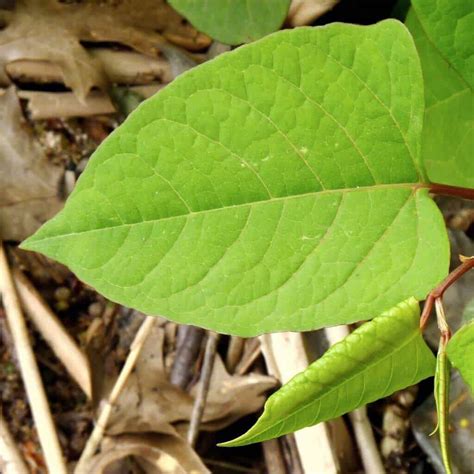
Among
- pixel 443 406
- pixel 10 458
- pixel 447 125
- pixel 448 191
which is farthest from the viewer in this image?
pixel 10 458

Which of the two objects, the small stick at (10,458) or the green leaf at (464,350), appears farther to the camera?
the small stick at (10,458)

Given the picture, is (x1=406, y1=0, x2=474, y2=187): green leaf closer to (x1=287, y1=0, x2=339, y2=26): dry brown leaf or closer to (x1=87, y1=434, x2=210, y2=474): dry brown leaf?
(x1=287, y1=0, x2=339, y2=26): dry brown leaf

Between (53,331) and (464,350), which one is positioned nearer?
(464,350)

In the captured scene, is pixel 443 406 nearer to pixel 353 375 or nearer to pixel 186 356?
pixel 353 375

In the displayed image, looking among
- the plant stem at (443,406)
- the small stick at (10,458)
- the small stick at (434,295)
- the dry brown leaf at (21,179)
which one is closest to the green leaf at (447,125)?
the small stick at (434,295)

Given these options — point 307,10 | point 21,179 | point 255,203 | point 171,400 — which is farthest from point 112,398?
point 307,10

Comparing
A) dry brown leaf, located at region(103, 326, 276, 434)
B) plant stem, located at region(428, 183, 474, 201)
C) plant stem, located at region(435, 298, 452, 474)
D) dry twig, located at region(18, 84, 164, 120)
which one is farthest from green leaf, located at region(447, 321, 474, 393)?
dry twig, located at region(18, 84, 164, 120)

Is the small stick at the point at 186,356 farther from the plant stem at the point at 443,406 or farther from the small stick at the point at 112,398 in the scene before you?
the plant stem at the point at 443,406
